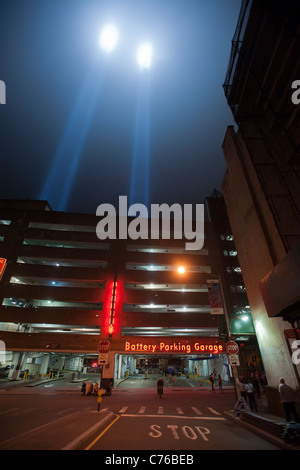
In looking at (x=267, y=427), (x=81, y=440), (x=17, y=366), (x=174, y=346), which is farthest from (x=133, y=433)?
(x=17, y=366)

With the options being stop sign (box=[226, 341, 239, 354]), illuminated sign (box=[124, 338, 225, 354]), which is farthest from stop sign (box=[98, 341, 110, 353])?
illuminated sign (box=[124, 338, 225, 354])

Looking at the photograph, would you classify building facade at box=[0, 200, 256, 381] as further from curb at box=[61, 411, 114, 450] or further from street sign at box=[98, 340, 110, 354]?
curb at box=[61, 411, 114, 450]

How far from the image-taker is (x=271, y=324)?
1373 centimetres

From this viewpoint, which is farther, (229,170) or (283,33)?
(229,170)

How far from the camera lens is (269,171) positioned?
1653cm

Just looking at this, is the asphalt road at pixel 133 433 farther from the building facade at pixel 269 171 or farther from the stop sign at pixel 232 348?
the building facade at pixel 269 171

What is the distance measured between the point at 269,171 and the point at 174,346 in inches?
1029

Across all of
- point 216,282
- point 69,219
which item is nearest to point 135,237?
point 69,219

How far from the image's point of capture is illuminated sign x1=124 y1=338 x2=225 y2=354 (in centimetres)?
3009

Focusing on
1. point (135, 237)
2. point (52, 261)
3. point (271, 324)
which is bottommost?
point (271, 324)

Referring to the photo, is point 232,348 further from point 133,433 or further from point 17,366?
point 17,366

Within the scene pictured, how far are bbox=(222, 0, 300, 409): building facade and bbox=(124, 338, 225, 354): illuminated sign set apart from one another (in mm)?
17397
